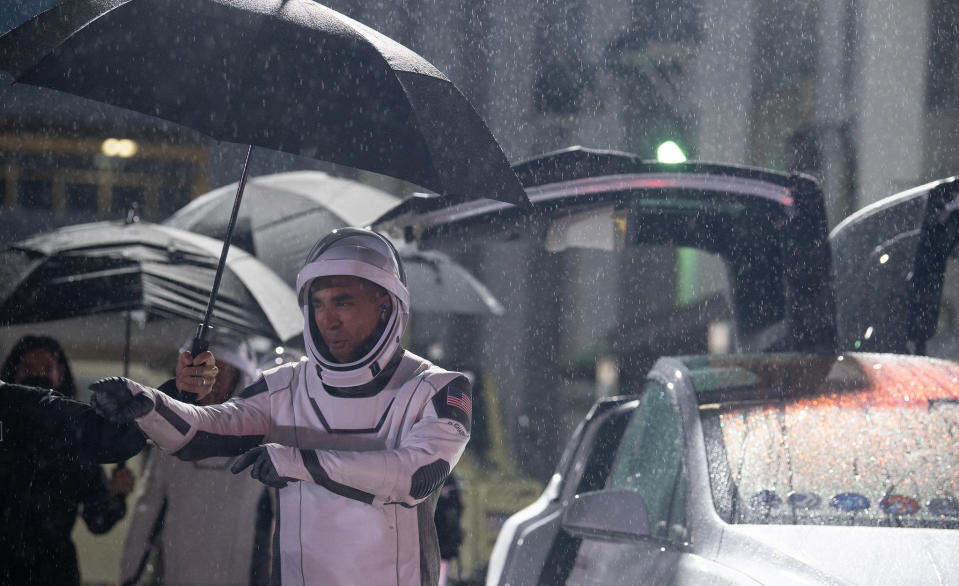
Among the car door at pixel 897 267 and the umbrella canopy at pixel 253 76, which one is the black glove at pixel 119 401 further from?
the car door at pixel 897 267

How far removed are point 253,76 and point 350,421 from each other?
0.94 m

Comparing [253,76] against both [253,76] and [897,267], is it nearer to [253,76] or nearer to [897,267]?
[253,76]

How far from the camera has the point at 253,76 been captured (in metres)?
3.59

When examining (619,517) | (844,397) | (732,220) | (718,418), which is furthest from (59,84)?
(732,220)

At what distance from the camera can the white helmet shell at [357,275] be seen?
11.2 feet

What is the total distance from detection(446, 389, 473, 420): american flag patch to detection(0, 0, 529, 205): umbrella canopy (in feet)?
1.85

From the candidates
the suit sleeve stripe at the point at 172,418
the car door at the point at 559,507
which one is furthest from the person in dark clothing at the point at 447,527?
the suit sleeve stripe at the point at 172,418

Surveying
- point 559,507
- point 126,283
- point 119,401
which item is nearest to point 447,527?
point 559,507

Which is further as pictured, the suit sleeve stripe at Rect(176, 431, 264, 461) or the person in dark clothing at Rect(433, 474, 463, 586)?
the person in dark clothing at Rect(433, 474, 463, 586)

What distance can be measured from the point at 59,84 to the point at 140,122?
15778 millimetres

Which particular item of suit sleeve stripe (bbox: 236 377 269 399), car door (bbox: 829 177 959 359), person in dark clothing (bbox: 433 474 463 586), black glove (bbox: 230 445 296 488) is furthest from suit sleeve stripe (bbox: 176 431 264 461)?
car door (bbox: 829 177 959 359)

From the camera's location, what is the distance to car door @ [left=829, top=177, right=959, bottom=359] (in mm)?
5328

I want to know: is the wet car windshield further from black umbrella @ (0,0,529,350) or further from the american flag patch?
black umbrella @ (0,0,529,350)

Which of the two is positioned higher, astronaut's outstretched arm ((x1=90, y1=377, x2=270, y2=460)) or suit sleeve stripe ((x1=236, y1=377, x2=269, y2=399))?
suit sleeve stripe ((x1=236, y1=377, x2=269, y2=399))
